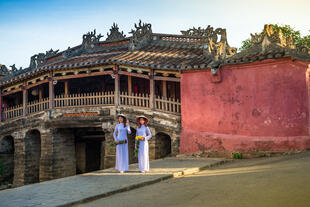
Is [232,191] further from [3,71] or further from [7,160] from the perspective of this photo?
[3,71]

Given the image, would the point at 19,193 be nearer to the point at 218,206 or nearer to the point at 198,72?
the point at 218,206

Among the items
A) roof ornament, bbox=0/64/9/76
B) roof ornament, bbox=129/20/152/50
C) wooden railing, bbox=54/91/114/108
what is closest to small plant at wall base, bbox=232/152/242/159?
wooden railing, bbox=54/91/114/108

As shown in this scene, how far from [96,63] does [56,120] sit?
3353 millimetres

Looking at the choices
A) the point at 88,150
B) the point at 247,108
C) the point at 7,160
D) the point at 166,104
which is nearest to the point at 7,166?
the point at 7,160

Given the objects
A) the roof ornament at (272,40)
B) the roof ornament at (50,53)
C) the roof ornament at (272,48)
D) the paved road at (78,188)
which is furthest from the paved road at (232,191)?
the roof ornament at (50,53)

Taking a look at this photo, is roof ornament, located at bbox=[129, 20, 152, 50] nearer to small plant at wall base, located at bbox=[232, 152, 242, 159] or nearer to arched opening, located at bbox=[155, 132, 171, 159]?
arched opening, located at bbox=[155, 132, 171, 159]

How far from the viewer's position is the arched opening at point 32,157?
54.6 feet

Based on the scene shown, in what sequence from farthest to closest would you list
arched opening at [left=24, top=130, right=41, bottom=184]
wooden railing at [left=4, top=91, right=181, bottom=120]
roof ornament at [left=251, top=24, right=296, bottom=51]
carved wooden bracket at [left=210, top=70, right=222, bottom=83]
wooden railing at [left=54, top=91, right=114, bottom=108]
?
1. arched opening at [left=24, top=130, right=41, bottom=184]
2. wooden railing at [left=54, top=91, right=114, bottom=108]
3. wooden railing at [left=4, top=91, right=181, bottom=120]
4. carved wooden bracket at [left=210, top=70, right=222, bottom=83]
5. roof ornament at [left=251, top=24, right=296, bottom=51]

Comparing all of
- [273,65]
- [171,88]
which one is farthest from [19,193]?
[171,88]

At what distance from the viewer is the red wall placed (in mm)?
11102

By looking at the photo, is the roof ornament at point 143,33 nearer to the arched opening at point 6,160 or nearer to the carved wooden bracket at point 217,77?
the carved wooden bracket at point 217,77

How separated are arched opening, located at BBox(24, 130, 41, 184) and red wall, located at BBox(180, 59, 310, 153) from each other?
26.7ft

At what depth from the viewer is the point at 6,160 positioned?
18.3m

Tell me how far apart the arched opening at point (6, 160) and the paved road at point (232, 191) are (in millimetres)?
12884
